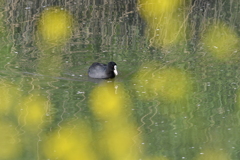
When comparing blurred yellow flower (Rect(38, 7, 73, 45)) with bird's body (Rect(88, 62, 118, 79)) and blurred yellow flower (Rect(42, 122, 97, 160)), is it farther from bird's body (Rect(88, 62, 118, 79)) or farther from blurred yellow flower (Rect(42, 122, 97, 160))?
blurred yellow flower (Rect(42, 122, 97, 160))

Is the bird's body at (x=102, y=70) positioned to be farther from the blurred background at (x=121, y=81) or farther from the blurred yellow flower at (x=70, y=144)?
the blurred yellow flower at (x=70, y=144)

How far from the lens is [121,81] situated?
1122 cm

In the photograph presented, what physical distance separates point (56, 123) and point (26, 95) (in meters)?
1.30

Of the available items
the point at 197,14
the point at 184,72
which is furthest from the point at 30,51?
the point at 197,14

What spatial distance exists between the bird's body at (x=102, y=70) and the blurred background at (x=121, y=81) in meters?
0.14

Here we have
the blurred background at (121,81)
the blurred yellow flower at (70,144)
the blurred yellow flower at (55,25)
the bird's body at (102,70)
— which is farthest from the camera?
the blurred yellow flower at (55,25)

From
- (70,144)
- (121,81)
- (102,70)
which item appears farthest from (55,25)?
(70,144)

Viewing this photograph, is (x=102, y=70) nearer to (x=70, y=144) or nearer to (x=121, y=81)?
(x=121, y=81)

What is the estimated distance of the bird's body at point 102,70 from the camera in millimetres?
11344

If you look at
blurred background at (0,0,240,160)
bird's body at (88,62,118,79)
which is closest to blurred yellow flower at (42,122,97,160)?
blurred background at (0,0,240,160)

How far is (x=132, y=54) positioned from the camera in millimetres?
12289

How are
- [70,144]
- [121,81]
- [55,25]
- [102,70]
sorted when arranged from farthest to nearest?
[55,25], [102,70], [121,81], [70,144]

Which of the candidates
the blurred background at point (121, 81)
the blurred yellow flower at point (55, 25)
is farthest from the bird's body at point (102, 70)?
the blurred yellow flower at point (55, 25)

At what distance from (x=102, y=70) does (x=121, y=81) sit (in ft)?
1.45
